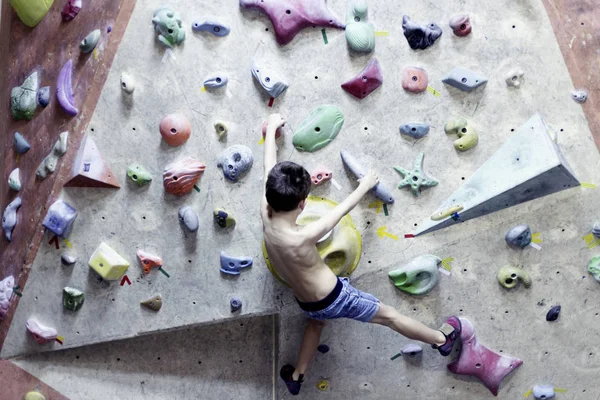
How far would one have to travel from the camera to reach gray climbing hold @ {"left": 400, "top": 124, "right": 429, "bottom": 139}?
4.16 metres

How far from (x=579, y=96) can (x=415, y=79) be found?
A: 74cm

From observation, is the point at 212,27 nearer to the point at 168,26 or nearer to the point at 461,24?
the point at 168,26

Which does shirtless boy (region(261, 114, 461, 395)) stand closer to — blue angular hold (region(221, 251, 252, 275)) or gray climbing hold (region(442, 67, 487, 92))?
blue angular hold (region(221, 251, 252, 275))

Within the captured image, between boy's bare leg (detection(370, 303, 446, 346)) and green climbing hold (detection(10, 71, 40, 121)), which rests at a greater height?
green climbing hold (detection(10, 71, 40, 121))

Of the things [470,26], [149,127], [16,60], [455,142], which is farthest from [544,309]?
[16,60]

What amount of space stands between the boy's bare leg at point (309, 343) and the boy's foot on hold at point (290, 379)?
0.30 ft

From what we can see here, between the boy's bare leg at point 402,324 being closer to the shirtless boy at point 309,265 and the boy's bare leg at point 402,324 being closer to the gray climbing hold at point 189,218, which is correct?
the shirtless boy at point 309,265

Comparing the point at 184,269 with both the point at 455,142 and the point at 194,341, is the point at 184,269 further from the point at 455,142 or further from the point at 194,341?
the point at 455,142

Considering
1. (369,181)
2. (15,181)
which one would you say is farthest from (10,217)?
(369,181)

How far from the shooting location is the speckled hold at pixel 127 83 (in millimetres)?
4246

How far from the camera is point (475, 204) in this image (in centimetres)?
416

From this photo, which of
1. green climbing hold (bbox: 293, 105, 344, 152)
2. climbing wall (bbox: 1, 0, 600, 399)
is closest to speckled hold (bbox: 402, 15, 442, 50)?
climbing wall (bbox: 1, 0, 600, 399)

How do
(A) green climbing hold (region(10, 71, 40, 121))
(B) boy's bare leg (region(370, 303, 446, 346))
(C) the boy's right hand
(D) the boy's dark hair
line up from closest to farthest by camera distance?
(D) the boy's dark hair → (C) the boy's right hand → (B) boy's bare leg (region(370, 303, 446, 346)) → (A) green climbing hold (region(10, 71, 40, 121))

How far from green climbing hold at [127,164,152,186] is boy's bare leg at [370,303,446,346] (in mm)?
1240
